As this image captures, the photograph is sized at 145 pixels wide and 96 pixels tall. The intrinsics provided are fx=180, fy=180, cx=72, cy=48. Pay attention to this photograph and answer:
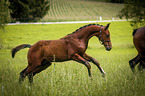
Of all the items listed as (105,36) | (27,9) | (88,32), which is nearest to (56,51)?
(88,32)

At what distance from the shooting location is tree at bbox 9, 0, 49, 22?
46.7 metres

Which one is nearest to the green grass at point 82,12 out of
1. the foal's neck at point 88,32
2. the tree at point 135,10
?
the tree at point 135,10

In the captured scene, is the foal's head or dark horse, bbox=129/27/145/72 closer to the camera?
the foal's head

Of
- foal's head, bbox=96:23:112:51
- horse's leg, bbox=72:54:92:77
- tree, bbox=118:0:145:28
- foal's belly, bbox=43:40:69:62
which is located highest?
tree, bbox=118:0:145:28

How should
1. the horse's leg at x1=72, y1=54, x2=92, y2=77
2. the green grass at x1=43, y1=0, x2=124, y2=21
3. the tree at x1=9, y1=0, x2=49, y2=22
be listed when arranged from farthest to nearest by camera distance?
the green grass at x1=43, y1=0, x2=124, y2=21
the tree at x1=9, y1=0, x2=49, y2=22
the horse's leg at x1=72, y1=54, x2=92, y2=77

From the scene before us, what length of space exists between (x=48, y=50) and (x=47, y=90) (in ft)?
5.33

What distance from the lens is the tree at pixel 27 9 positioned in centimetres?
4669

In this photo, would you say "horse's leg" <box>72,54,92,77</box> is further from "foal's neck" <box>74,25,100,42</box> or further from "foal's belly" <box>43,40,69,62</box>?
"foal's neck" <box>74,25,100,42</box>

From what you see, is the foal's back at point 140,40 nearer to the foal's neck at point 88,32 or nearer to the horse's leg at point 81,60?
the foal's neck at point 88,32

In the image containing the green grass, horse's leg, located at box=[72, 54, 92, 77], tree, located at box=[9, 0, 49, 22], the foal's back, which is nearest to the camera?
horse's leg, located at box=[72, 54, 92, 77]

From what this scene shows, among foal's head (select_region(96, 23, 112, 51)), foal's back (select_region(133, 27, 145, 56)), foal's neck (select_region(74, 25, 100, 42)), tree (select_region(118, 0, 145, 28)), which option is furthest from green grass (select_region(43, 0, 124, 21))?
foal's head (select_region(96, 23, 112, 51))

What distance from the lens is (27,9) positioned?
46.9 m

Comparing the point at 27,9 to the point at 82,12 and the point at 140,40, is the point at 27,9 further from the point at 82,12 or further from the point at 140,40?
the point at 140,40

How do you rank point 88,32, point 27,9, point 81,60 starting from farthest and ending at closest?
point 27,9 < point 88,32 < point 81,60
